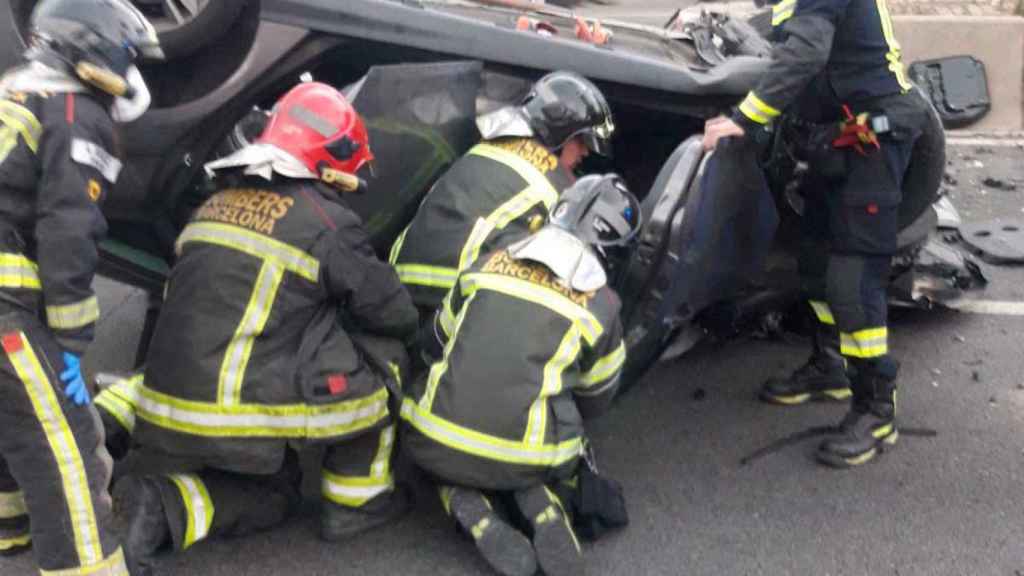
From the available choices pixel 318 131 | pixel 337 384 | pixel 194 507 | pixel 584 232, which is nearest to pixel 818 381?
pixel 584 232

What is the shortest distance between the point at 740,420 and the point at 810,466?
1.23 feet

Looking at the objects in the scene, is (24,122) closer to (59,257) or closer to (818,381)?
(59,257)

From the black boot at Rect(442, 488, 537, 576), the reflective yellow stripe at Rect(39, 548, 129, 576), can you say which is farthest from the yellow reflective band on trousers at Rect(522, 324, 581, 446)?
the reflective yellow stripe at Rect(39, 548, 129, 576)

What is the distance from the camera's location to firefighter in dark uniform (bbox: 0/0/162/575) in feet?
8.65

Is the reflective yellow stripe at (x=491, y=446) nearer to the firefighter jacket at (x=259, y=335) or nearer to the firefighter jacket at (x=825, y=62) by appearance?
the firefighter jacket at (x=259, y=335)

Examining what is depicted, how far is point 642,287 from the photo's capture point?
11.5 ft

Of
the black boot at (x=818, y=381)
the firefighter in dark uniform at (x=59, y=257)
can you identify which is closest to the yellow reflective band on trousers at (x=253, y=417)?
the firefighter in dark uniform at (x=59, y=257)

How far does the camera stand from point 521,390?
3.02 meters

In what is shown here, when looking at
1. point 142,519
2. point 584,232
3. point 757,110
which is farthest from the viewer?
point 757,110

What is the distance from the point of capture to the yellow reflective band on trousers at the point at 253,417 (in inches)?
120

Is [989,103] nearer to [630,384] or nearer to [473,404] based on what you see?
[630,384]

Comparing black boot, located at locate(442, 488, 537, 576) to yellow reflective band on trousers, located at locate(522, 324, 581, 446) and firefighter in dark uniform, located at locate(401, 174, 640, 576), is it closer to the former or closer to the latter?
firefighter in dark uniform, located at locate(401, 174, 640, 576)

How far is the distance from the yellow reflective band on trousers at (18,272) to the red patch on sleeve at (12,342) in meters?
0.12

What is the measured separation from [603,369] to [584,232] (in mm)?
412
